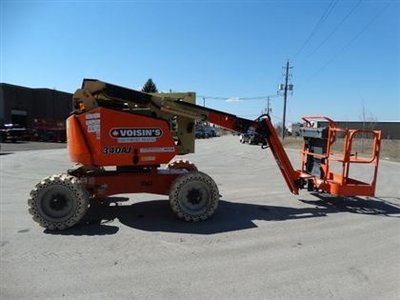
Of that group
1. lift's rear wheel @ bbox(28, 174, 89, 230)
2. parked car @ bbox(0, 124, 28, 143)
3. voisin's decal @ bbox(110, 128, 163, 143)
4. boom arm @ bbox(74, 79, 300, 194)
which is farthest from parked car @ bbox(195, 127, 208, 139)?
lift's rear wheel @ bbox(28, 174, 89, 230)

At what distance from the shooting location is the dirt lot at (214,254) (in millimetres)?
4809

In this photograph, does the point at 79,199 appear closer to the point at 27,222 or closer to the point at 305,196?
the point at 27,222

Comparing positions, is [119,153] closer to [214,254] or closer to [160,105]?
[160,105]

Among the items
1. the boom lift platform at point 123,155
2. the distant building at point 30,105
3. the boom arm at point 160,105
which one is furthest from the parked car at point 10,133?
the boom arm at point 160,105

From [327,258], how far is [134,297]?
107 inches

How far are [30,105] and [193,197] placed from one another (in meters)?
56.2

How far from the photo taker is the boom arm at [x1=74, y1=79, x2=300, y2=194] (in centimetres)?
790

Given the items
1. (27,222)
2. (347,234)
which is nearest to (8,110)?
(27,222)

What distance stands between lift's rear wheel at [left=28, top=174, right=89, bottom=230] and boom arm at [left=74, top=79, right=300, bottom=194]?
1488 millimetres

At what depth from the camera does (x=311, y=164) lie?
10.6 metres

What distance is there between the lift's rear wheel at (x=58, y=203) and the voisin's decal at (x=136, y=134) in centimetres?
110

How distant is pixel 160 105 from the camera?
8.15 meters

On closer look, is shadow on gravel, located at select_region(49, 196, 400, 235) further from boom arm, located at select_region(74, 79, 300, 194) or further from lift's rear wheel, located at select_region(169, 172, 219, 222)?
boom arm, located at select_region(74, 79, 300, 194)

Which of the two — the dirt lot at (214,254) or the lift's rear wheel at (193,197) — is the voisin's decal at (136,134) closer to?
the lift's rear wheel at (193,197)
